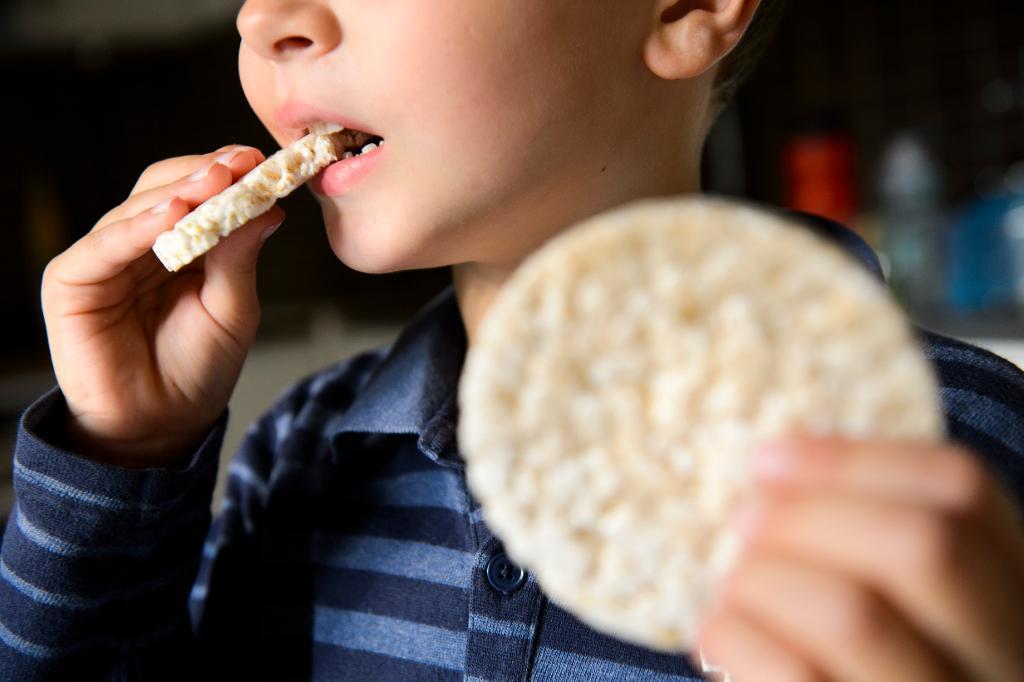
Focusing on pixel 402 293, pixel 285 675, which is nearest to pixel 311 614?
pixel 285 675

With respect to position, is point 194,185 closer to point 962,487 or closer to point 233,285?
point 233,285

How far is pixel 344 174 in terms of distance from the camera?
27.7 inches

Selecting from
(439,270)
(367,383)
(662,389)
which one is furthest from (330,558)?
(439,270)

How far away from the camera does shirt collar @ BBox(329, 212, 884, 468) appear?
790mm

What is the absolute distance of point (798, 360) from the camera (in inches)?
16.3

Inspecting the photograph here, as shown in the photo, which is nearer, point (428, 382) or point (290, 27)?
point (290, 27)

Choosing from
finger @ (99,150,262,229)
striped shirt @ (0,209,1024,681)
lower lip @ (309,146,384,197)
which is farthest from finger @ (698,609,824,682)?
finger @ (99,150,262,229)

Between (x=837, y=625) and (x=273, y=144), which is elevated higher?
(x=837, y=625)

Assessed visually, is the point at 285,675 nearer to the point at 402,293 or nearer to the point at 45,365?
→ the point at 45,365

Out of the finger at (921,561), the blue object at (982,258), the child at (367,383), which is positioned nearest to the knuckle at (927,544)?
the finger at (921,561)

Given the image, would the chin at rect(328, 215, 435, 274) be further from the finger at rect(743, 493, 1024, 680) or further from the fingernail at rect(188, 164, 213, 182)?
the finger at rect(743, 493, 1024, 680)

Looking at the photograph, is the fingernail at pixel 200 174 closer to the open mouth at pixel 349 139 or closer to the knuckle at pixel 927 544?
the open mouth at pixel 349 139

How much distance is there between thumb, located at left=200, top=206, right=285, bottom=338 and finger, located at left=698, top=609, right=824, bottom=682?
541 millimetres

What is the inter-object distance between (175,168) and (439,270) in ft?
5.32
